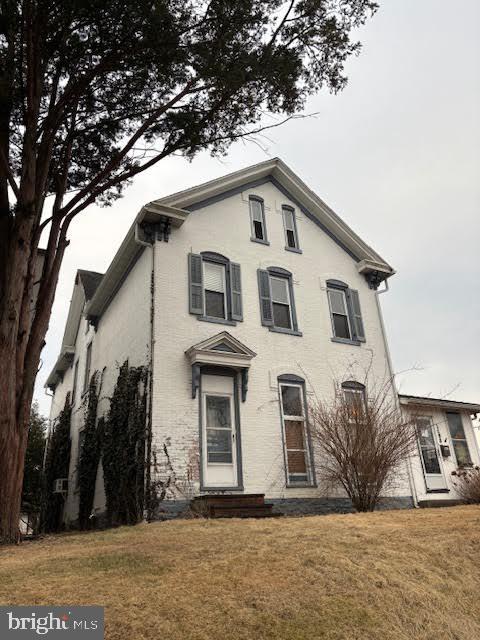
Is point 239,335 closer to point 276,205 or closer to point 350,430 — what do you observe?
point 350,430

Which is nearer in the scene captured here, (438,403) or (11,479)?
(11,479)

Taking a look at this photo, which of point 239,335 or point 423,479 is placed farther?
point 423,479

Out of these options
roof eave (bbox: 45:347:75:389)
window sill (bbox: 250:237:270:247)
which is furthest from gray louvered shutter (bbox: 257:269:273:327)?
roof eave (bbox: 45:347:75:389)

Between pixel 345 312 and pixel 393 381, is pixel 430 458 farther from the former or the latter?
pixel 345 312

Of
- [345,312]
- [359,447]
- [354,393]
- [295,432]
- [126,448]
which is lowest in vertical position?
[359,447]

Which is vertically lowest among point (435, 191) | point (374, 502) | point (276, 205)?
point (374, 502)

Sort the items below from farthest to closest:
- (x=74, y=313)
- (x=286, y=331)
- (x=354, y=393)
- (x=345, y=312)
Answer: (x=74, y=313) < (x=345, y=312) < (x=354, y=393) < (x=286, y=331)

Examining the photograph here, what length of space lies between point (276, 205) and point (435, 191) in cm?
598

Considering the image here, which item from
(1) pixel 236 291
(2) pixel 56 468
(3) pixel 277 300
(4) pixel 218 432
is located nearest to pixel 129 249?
(1) pixel 236 291

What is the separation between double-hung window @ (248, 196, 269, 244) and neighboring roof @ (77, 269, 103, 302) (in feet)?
22.4

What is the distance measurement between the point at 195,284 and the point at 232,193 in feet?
11.5

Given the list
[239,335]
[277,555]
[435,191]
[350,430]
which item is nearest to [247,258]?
[239,335]

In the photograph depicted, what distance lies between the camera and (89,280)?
66.6ft

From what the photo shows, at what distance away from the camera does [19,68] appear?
9.91m
